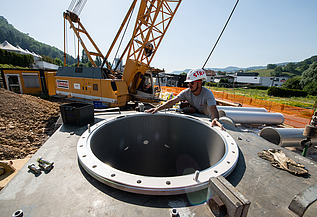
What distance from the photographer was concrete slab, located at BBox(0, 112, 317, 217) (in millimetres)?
861

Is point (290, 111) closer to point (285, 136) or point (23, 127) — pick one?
point (285, 136)

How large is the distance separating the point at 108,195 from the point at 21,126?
558cm

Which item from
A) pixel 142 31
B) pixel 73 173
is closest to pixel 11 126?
pixel 73 173

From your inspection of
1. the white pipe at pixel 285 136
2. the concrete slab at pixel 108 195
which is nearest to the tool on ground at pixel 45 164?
the concrete slab at pixel 108 195

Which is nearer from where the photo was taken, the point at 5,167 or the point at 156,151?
the point at 5,167

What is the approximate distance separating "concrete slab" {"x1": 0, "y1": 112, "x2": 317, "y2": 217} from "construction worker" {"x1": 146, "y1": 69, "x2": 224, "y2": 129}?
4.62 ft

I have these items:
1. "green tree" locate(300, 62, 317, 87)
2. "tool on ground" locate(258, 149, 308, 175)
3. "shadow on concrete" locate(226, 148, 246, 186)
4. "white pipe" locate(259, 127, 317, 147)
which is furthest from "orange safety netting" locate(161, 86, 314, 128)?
"green tree" locate(300, 62, 317, 87)

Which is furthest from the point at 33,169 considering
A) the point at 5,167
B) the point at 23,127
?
the point at 23,127

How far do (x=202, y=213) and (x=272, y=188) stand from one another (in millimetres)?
672

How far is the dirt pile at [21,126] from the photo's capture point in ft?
11.4

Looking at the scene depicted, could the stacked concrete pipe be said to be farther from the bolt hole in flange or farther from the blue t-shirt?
the bolt hole in flange

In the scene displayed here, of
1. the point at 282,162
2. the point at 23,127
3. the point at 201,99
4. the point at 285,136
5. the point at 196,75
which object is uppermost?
the point at 196,75

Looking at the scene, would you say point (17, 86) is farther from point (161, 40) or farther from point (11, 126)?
point (161, 40)

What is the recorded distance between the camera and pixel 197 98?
291 centimetres
